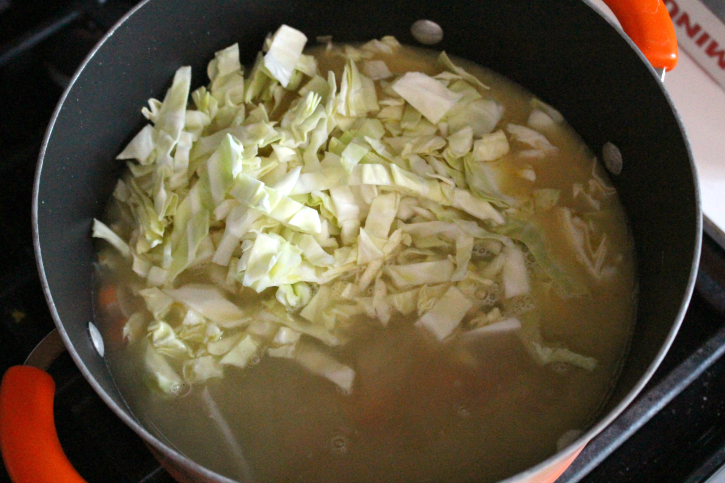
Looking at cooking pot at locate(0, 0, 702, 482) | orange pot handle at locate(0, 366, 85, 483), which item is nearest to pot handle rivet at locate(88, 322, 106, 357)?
cooking pot at locate(0, 0, 702, 482)

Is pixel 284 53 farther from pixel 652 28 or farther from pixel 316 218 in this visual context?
pixel 652 28

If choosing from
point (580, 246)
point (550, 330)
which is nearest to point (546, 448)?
point (550, 330)

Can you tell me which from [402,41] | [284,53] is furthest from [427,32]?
[284,53]

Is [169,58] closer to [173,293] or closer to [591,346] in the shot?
[173,293]

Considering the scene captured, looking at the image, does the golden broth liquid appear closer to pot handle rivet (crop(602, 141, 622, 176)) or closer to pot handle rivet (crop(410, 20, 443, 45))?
pot handle rivet (crop(602, 141, 622, 176))

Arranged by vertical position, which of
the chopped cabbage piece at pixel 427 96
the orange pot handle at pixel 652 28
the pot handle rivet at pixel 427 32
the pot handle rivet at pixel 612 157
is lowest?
the chopped cabbage piece at pixel 427 96

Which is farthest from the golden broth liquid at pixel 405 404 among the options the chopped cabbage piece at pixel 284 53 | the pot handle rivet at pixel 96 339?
the chopped cabbage piece at pixel 284 53

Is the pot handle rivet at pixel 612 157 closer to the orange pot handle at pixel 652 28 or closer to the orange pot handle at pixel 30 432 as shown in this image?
the orange pot handle at pixel 652 28
